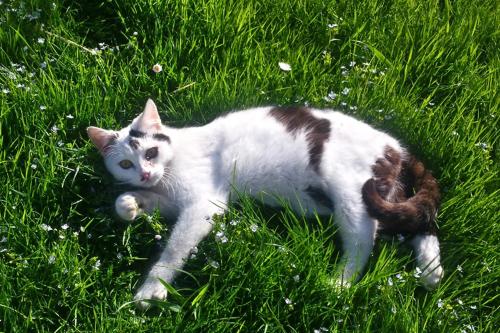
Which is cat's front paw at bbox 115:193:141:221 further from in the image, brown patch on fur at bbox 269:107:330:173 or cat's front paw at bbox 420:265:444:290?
cat's front paw at bbox 420:265:444:290

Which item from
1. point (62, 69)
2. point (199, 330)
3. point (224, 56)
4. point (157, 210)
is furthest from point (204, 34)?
point (199, 330)

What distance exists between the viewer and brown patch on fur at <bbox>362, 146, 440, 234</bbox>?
99.8 inches

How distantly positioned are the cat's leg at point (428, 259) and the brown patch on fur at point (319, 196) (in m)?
0.42

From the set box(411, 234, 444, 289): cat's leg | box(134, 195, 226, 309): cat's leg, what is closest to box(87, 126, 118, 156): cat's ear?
box(134, 195, 226, 309): cat's leg

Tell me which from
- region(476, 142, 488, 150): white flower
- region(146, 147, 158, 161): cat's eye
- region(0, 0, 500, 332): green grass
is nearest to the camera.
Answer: region(0, 0, 500, 332): green grass

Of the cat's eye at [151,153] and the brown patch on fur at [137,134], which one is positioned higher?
the brown patch on fur at [137,134]

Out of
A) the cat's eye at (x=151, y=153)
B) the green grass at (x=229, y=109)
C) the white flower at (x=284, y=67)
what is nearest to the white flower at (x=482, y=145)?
the green grass at (x=229, y=109)

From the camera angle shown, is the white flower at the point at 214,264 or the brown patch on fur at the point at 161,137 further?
the brown patch on fur at the point at 161,137

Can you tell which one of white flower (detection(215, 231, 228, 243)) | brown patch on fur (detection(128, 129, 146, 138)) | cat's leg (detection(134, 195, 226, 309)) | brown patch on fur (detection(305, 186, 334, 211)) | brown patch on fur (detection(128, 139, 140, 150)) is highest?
brown patch on fur (detection(128, 129, 146, 138))

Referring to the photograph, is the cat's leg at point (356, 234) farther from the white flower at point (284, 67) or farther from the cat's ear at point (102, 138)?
the cat's ear at point (102, 138)

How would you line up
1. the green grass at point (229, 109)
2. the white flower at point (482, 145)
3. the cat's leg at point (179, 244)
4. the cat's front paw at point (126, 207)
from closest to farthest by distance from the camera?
the green grass at point (229, 109)
the cat's leg at point (179, 244)
the cat's front paw at point (126, 207)
the white flower at point (482, 145)

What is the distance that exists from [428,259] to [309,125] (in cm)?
83

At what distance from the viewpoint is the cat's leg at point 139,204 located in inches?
105

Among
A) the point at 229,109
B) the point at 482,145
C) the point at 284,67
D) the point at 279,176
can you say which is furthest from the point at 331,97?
the point at 482,145
